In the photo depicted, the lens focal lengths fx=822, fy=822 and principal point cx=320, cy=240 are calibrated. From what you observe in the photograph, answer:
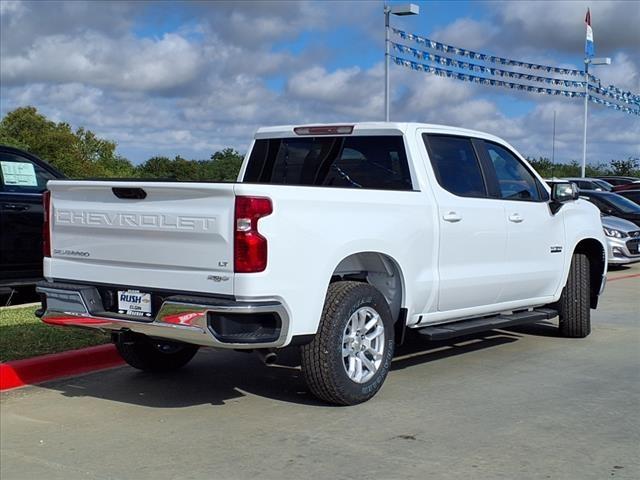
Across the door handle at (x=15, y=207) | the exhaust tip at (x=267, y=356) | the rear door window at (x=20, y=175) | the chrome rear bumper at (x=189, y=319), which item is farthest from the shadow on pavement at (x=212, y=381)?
the rear door window at (x=20, y=175)

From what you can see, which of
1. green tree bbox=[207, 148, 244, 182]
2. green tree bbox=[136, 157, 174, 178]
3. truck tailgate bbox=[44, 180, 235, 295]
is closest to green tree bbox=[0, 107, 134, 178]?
green tree bbox=[136, 157, 174, 178]

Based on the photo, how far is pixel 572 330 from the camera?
335 inches

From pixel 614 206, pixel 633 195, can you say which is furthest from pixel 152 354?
pixel 633 195

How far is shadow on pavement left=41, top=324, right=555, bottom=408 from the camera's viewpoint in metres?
6.07

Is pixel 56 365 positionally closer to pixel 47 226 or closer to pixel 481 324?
pixel 47 226

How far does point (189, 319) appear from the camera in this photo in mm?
5047

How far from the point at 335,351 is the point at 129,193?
5.67 feet

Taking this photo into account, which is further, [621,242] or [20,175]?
[621,242]

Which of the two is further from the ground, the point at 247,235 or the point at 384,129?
the point at 384,129

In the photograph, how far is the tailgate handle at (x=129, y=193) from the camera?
17.7ft

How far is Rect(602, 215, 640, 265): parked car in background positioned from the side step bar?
7.87m

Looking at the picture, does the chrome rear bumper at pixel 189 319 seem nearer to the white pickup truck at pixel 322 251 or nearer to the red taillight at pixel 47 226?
the white pickup truck at pixel 322 251

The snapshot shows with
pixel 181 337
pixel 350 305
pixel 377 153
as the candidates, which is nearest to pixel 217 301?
pixel 181 337

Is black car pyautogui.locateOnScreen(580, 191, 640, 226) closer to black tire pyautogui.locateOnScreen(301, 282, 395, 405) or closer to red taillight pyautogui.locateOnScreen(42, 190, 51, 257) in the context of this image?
black tire pyautogui.locateOnScreen(301, 282, 395, 405)
